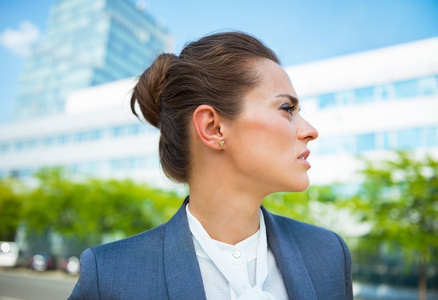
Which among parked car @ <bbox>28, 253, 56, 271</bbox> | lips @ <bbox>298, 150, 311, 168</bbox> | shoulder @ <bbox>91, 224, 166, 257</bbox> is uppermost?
lips @ <bbox>298, 150, 311, 168</bbox>

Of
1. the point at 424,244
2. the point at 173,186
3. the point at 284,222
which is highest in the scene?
the point at 173,186

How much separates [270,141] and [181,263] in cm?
60

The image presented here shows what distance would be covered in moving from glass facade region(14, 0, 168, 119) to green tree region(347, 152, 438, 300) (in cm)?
6671

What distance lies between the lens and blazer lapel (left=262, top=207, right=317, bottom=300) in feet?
4.96

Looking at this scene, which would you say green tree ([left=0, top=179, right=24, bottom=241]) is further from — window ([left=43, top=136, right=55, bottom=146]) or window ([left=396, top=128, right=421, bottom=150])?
window ([left=396, top=128, right=421, bottom=150])

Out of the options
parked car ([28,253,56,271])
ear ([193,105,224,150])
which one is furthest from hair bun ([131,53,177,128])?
parked car ([28,253,56,271])

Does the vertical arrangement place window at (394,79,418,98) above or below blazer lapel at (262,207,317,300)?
above

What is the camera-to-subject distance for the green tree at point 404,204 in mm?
13180

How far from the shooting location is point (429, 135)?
19812 mm

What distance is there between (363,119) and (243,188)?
21.8 metres

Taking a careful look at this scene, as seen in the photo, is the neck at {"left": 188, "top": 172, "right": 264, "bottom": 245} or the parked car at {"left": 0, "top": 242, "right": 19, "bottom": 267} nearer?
the neck at {"left": 188, "top": 172, "right": 264, "bottom": 245}

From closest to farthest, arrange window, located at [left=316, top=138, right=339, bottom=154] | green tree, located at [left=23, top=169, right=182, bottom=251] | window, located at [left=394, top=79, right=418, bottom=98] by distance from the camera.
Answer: window, located at [left=394, top=79, right=418, bottom=98] → green tree, located at [left=23, top=169, right=182, bottom=251] → window, located at [left=316, top=138, right=339, bottom=154]

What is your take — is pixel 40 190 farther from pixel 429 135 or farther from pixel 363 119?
pixel 429 135

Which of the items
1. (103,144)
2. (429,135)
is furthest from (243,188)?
(103,144)
